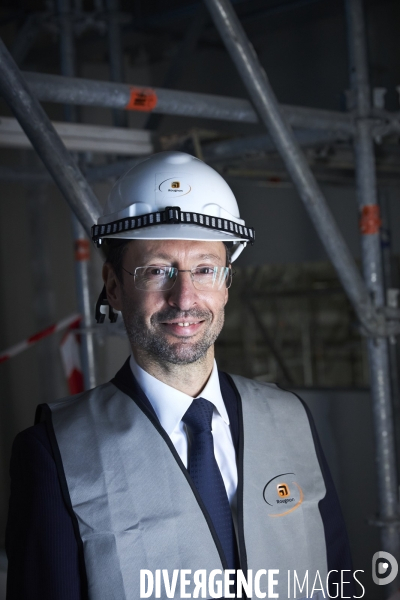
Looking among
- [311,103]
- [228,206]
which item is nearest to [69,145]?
[228,206]

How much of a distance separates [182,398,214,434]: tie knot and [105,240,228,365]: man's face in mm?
114

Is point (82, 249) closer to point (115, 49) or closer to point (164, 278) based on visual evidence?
point (115, 49)

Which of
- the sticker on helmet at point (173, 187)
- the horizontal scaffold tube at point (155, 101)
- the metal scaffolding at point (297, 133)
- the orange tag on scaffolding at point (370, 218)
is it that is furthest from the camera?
the orange tag on scaffolding at point (370, 218)

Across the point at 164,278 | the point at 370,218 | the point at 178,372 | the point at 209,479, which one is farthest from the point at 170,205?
the point at 370,218

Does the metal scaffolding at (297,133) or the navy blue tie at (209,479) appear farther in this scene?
the metal scaffolding at (297,133)

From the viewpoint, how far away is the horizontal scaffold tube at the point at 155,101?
8.66ft

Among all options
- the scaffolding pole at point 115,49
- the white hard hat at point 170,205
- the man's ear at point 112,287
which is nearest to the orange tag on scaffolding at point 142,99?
the white hard hat at point 170,205

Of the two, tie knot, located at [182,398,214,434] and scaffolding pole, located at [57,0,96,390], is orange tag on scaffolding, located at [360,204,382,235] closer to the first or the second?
scaffolding pole, located at [57,0,96,390]

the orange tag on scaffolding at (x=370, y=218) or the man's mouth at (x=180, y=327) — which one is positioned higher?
the orange tag on scaffolding at (x=370, y=218)

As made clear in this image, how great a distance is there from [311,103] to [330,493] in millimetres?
4196

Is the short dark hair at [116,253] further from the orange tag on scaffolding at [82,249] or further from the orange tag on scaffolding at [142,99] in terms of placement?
the orange tag on scaffolding at [82,249]

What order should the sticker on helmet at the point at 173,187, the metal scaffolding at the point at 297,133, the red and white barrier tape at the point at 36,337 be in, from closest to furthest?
the sticker on helmet at the point at 173,187, the metal scaffolding at the point at 297,133, the red and white barrier tape at the point at 36,337

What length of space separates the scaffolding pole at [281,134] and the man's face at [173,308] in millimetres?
1210

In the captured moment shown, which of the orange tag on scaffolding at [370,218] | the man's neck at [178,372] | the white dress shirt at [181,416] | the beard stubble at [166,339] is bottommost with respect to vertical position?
the white dress shirt at [181,416]
